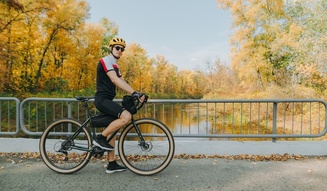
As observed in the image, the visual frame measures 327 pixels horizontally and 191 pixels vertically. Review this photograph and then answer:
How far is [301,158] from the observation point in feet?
16.4

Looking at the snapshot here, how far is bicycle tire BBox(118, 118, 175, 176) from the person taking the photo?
13.1ft

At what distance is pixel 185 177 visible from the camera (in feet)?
12.8

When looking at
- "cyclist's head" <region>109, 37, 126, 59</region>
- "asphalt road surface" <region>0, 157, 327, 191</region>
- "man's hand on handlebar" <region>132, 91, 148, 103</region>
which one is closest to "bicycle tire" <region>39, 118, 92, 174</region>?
"asphalt road surface" <region>0, 157, 327, 191</region>

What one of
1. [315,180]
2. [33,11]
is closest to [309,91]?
[315,180]

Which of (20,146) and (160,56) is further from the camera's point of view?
(160,56)

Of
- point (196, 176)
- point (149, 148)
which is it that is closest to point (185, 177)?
point (196, 176)

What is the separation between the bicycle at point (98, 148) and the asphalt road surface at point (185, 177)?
0.16 m

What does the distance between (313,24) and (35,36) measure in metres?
22.5

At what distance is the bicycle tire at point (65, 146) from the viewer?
4086 millimetres

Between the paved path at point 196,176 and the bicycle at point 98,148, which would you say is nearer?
the paved path at point 196,176

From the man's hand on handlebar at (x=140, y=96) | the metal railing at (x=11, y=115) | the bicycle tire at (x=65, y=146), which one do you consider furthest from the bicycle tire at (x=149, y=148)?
the metal railing at (x=11, y=115)

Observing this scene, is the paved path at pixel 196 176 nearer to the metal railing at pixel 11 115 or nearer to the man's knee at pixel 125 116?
the metal railing at pixel 11 115

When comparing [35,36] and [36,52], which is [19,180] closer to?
[35,36]

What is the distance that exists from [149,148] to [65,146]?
1325 mm
